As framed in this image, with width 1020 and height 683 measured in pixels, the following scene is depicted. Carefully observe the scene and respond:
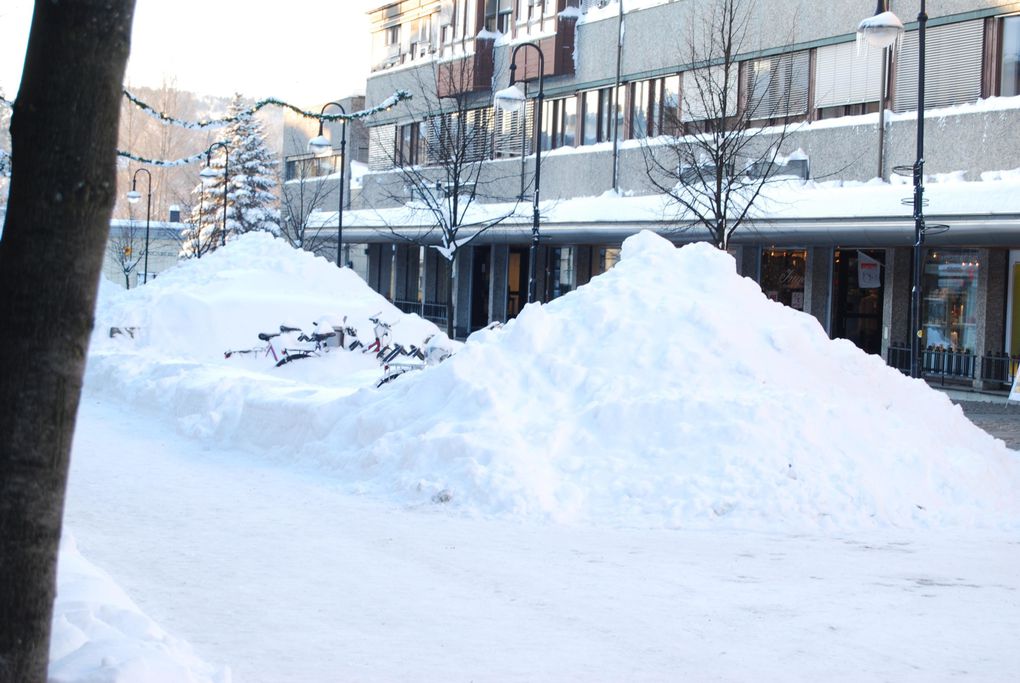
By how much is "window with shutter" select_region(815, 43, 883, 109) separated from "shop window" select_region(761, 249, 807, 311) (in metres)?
3.52

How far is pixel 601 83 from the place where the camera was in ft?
118

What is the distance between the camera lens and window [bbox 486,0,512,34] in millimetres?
41406

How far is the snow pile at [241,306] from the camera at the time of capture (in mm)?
23625

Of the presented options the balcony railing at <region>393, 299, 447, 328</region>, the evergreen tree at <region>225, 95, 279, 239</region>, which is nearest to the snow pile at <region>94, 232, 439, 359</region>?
the balcony railing at <region>393, 299, 447, 328</region>

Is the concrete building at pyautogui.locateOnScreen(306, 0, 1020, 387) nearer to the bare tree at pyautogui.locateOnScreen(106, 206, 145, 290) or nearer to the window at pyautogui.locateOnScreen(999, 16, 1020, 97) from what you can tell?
the window at pyautogui.locateOnScreen(999, 16, 1020, 97)

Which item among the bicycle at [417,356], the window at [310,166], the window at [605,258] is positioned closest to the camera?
the bicycle at [417,356]

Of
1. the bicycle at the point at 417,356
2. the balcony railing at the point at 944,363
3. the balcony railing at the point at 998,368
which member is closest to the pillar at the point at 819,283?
the balcony railing at the point at 944,363

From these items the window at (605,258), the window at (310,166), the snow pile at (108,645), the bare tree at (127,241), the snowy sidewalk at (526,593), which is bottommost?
the snowy sidewalk at (526,593)

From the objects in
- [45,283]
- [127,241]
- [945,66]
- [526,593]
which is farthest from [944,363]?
[127,241]

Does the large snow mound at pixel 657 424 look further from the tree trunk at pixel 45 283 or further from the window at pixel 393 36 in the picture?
the window at pixel 393 36

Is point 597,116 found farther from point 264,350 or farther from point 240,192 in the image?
point 240,192

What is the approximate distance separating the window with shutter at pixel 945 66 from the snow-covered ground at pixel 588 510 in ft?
43.0

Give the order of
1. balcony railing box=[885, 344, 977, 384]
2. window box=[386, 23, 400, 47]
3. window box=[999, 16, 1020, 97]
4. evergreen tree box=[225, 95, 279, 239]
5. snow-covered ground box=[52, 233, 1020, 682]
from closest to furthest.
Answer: snow-covered ground box=[52, 233, 1020, 682] < window box=[999, 16, 1020, 97] < balcony railing box=[885, 344, 977, 384] < window box=[386, 23, 400, 47] < evergreen tree box=[225, 95, 279, 239]

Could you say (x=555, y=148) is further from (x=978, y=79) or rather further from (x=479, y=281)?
(x=978, y=79)
